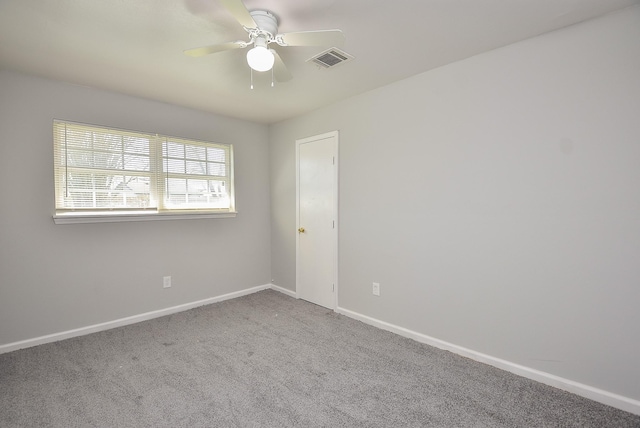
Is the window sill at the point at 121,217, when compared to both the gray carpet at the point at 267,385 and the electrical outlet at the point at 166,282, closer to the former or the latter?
the electrical outlet at the point at 166,282

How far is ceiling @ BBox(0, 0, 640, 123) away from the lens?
69.7 inches

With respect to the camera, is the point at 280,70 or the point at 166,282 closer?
the point at 280,70

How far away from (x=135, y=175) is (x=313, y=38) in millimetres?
2550

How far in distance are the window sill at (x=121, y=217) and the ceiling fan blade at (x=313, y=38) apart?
2.40m

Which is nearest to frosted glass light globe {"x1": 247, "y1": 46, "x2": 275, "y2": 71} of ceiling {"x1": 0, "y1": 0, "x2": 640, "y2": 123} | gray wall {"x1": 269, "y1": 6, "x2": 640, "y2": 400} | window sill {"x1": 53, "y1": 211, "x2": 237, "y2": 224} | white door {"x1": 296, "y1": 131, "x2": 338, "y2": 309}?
ceiling {"x1": 0, "y1": 0, "x2": 640, "y2": 123}

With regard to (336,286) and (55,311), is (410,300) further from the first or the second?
(55,311)

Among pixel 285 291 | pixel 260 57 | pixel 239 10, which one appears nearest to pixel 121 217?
pixel 285 291

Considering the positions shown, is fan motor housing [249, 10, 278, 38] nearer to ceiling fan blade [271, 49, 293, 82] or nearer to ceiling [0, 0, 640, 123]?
ceiling [0, 0, 640, 123]

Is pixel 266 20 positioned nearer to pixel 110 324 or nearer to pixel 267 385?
pixel 267 385

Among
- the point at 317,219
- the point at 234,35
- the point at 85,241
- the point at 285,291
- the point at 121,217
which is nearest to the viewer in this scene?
the point at 234,35

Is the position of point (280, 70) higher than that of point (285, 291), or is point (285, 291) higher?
point (280, 70)

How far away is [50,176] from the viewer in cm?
276

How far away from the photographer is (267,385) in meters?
2.15

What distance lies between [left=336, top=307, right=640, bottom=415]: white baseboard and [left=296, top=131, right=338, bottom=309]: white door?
98 cm
